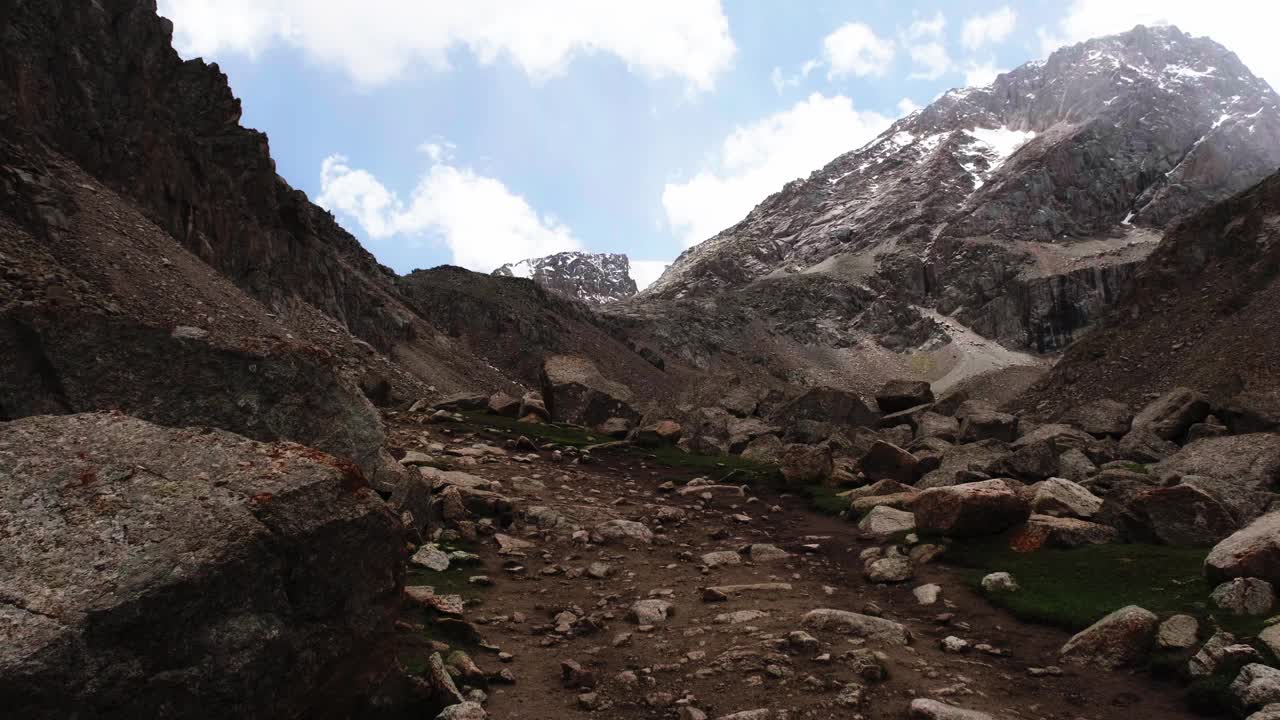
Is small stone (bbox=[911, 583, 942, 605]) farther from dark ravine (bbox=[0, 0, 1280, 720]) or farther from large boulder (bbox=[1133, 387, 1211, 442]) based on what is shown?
large boulder (bbox=[1133, 387, 1211, 442])

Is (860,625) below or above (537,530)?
below

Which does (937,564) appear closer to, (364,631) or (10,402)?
(364,631)

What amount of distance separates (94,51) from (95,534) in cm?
6048

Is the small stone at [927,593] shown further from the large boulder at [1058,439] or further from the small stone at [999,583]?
the large boulder at [1058,439]

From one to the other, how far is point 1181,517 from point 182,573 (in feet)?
51.4

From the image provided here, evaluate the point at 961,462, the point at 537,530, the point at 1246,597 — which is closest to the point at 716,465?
the point at 961,462

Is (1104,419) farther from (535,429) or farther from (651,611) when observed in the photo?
(651,611)

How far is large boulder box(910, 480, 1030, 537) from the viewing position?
1569 centimetres

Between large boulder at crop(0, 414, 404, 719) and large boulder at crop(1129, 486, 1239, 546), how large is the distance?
44.7 ft

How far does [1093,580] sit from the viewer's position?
12.7 metres

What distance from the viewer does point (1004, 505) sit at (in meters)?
15.8

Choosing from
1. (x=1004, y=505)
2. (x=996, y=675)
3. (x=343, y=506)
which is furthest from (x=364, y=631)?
(x=1004, y=505)

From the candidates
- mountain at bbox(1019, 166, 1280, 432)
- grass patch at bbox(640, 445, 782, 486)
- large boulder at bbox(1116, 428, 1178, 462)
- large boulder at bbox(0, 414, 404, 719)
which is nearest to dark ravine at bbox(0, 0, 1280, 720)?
large boulder at bbox(0, 414, 404, 719)

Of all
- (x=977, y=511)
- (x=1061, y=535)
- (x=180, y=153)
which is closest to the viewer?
(x=1061, y=535)
